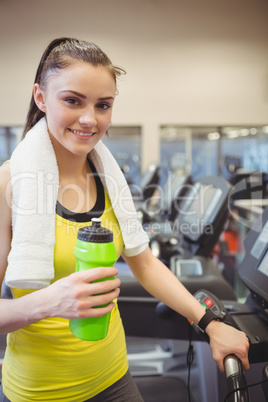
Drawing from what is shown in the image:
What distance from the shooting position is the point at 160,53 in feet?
20.5

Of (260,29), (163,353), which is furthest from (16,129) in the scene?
(163,353)

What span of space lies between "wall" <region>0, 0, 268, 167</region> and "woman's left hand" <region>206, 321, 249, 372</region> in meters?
5.49

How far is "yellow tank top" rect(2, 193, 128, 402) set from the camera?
892 mm

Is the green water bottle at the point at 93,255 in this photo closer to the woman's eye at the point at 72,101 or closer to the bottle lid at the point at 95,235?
the bottle lid at the point at 95,235

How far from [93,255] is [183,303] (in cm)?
45

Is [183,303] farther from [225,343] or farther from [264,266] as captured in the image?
[264,266]

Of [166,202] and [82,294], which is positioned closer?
[82,294]

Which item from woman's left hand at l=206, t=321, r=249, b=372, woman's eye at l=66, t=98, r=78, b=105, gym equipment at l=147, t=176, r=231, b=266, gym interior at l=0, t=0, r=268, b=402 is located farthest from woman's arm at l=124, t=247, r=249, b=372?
gym interior at l=0, t=0, r=268, b=402

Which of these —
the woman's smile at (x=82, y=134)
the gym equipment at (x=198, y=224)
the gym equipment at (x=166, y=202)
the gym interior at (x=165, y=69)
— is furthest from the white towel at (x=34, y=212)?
the gym interior at (x=165, y=69)

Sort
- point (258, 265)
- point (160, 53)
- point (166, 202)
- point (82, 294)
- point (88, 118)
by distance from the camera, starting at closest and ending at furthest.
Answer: point (82, 294)
point (88, 118)
point (258, 265)
point (166, 202)
point (160, 53)

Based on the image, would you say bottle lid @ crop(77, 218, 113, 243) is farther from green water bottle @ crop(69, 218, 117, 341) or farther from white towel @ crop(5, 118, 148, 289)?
white towel @ crop(5, 118, 148, 289)

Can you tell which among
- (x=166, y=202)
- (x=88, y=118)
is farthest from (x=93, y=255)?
(x=166, y=202)

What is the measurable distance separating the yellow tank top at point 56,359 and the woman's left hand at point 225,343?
1.01 feet

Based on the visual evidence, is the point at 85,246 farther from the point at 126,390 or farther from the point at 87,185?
the point at 126,390
